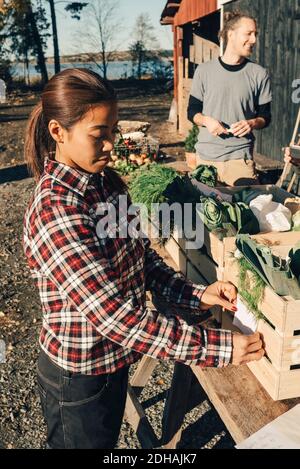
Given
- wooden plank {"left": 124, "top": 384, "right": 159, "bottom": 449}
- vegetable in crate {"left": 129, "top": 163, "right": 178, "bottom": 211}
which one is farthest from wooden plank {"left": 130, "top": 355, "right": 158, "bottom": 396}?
vegetable in crate {"left": 129, "top": 163, "right": 178, "bottom": 211}

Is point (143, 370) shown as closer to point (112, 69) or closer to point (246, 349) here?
point (246, 349)

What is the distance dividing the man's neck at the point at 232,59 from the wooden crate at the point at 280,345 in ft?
9.04

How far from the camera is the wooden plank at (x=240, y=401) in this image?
1.54 m

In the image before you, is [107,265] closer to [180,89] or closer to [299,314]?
[299,314]

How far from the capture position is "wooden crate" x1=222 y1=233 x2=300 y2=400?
155cm

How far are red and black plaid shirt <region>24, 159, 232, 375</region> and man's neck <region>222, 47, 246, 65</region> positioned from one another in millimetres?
2576

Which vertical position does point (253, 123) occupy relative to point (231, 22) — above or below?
below

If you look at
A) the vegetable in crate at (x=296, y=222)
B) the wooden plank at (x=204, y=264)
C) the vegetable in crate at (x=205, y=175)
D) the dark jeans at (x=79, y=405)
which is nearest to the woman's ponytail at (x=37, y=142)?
the dark jeans at (x=79, y=405)

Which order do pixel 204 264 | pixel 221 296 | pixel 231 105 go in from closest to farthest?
pixel 221 296
pixel 204 264
pixel 231 105

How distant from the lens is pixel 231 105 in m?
3.89

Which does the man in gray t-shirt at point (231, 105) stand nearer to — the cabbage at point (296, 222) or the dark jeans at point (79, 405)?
the cabbage at point (296, 222)

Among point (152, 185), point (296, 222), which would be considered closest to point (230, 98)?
point (152, 185)

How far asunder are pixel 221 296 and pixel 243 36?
2.52 m

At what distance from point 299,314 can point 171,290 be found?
0.60 m
